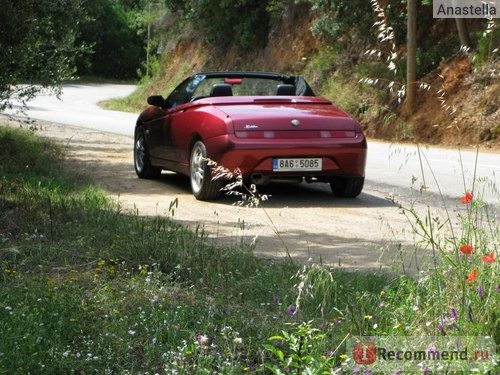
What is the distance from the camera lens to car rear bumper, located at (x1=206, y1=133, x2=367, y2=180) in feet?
39.4

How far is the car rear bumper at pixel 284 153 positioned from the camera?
39.4 feet

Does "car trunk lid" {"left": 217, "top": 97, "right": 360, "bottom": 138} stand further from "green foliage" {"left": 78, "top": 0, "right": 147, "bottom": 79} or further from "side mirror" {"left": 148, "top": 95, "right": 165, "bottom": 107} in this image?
"green foliage" {"left": 78, "top": 0, "right": 147, "bottom": 79}

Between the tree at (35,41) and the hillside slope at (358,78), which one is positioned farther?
the hillside slope at (358,78)

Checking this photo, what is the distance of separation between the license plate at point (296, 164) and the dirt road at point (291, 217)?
1.31 ft

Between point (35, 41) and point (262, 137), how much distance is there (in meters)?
4.28

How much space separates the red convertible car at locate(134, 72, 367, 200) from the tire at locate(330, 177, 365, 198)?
0.01 meters

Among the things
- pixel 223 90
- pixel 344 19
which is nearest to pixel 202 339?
pixel 223 90

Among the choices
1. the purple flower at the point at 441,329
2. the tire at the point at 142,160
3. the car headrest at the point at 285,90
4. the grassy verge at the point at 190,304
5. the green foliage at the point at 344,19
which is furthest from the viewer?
the green foliage at the point at 344,19

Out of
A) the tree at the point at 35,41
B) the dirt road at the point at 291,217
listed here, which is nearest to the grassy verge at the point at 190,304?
the dirt road at the point at 291,217

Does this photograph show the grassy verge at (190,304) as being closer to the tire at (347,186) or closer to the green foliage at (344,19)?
the tire at (347,186)

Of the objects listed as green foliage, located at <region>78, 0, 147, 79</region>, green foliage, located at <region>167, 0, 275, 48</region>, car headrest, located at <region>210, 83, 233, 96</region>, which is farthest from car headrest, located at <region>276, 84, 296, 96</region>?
green foliage, located at <region>78, 0, 147, 79</region>

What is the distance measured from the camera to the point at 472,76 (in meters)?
25.5

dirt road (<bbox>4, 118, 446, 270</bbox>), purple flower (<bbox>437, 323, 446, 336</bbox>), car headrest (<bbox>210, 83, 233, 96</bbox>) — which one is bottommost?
dirt road (<bbox>4, 118, 446, 270</bbox>)

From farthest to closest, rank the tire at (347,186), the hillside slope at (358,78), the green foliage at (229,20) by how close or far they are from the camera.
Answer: the green foliage at (229,20) → the hillside slope at (358,78) → the tire at (347,186)
